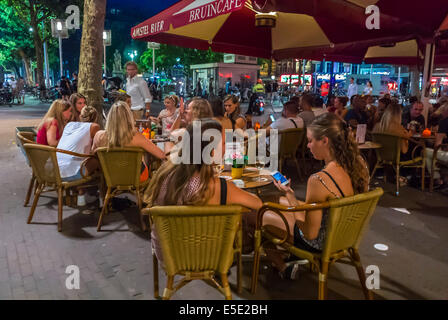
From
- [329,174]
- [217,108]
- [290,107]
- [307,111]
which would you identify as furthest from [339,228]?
[307,111]

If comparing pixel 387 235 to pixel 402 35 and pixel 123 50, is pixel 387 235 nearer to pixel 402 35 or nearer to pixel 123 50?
pixel 402 35

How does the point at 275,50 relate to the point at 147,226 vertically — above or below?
above

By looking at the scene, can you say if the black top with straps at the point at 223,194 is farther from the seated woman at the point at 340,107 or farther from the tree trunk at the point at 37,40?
the tree trunk at the point at 37,40

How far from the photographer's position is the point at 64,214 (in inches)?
179

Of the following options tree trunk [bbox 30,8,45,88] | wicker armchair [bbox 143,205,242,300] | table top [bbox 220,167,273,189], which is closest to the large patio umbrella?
table top [bbox 220,167,273,189]

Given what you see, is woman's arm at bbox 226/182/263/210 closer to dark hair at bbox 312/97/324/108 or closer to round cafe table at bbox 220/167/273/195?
round cafe table at bbox 220/167/273/195

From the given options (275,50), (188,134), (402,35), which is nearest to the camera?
(188,134)

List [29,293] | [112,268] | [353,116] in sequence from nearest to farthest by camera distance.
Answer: [29,293] → [112,268] → [353,116]

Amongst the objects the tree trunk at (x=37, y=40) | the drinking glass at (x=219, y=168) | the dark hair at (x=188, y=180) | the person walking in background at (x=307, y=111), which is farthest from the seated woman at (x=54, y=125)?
the tree trunk at (x=37, y=40)

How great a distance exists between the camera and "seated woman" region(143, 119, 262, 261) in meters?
2.16

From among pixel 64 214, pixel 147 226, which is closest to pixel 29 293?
pixel 147 226

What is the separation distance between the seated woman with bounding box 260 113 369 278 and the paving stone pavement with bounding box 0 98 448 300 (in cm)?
69

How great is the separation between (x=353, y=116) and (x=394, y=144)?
1.73 meters
